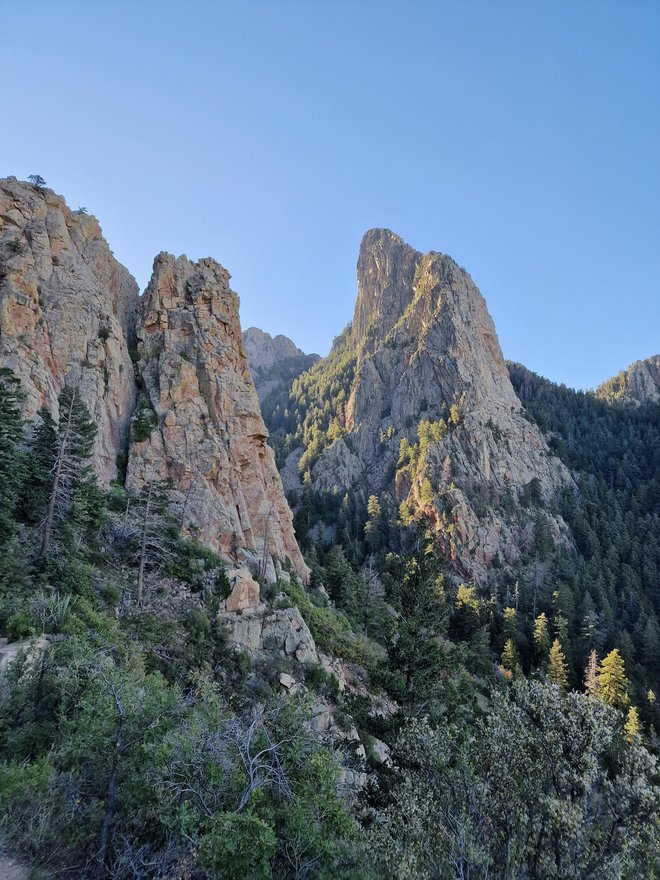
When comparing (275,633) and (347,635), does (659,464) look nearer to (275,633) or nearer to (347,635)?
(347,635)

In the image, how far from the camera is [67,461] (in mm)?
19531

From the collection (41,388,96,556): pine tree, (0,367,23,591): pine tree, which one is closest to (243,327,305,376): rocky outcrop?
(41,388,96,556): pine tree

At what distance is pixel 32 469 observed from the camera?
1967 cm

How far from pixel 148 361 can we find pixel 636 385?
157 metres

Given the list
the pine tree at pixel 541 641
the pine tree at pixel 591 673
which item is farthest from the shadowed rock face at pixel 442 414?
the pine tree at pixel 591 673

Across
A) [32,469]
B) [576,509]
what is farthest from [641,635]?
[32,469]

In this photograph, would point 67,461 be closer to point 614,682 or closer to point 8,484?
point 8,484

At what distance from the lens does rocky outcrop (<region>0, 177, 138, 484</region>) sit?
2873cm

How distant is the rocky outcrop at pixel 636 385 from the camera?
137625 mm

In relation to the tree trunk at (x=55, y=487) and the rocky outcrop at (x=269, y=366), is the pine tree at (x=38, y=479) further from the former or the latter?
the rocky outcrop at (x=269, y=366)

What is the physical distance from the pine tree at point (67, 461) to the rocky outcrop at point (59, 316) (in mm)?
7190

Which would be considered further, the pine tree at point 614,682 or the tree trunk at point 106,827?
the pine tree at point 614,682

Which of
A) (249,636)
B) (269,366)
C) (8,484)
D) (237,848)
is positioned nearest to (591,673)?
(249,636)

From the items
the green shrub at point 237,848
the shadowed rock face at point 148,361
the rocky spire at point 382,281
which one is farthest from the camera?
the rocky spire at point 382,281
